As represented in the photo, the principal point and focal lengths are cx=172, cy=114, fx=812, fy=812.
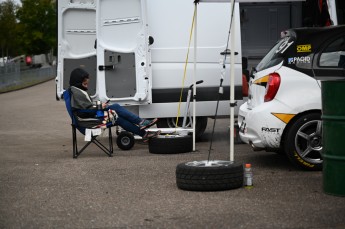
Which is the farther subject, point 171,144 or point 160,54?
point 160,54

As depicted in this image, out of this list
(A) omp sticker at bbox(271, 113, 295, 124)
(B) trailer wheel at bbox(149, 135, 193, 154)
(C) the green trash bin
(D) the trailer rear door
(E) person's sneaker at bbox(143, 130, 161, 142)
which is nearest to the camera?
(C) the green trash bin

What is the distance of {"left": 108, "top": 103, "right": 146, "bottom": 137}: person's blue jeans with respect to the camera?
12953 mm

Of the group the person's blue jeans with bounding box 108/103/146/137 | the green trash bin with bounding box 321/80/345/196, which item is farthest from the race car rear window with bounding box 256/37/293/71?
the person's blue jeans with bounding box 108/103/146/137

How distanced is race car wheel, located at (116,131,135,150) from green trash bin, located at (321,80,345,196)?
18.8 feet

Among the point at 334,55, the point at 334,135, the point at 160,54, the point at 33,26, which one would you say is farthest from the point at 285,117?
the point at 33,26

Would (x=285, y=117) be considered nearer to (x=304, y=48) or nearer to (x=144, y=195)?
(x=304, y=48)

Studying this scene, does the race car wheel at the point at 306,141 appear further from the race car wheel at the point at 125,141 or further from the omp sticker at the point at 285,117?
the race car wheel at the point at 125,141

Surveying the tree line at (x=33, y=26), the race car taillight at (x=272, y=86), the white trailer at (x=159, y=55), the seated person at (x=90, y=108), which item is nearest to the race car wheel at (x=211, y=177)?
the race car taillight at (x=272, y=86)

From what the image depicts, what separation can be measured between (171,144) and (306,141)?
3.01m

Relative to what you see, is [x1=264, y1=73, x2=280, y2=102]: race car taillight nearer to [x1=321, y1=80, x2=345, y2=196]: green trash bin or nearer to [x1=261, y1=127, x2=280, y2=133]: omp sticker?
[x1=261, y1=127, x2=280, y2=133]: omp sticker

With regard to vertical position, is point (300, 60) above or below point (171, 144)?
above

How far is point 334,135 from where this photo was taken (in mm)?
7613

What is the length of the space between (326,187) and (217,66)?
6061 mm

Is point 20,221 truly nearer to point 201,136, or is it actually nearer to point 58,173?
point 58,173
